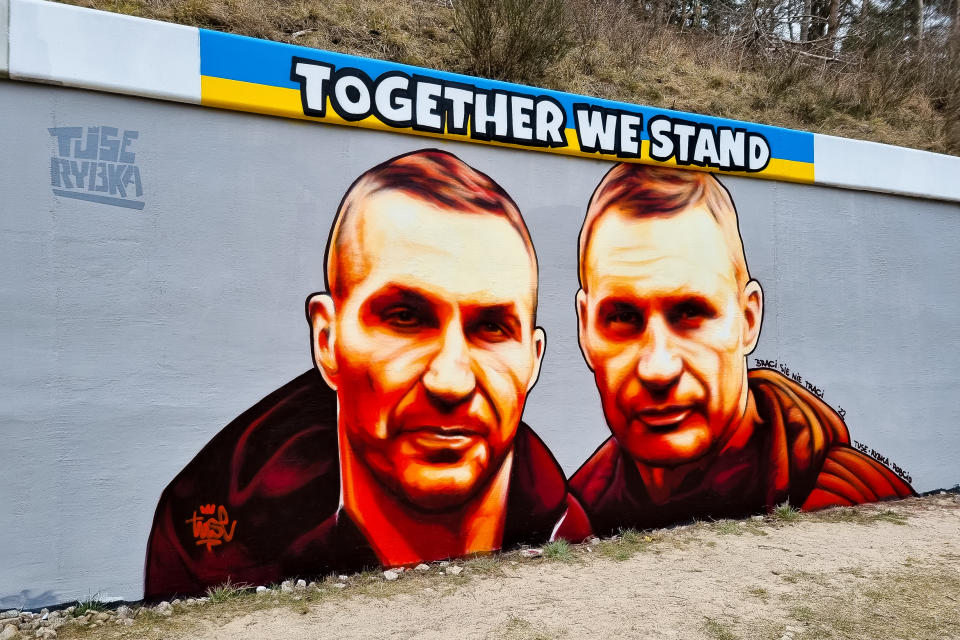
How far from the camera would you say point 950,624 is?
4105mm

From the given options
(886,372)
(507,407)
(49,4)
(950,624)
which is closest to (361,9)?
(49,4)

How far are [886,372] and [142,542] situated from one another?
22.3 feet

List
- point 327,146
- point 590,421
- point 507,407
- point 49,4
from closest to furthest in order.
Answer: point 49,4 < point 327,146 < point 507,407 < point 590,421

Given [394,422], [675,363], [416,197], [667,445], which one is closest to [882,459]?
[667,445]

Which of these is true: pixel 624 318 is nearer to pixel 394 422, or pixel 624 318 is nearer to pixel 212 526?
pixel 394 422

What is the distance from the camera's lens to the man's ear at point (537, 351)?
203 inches

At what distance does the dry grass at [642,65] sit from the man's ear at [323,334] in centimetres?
279

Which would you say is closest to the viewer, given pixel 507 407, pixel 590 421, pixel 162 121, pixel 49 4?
pixel 49 4

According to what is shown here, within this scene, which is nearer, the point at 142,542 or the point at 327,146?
the point at 142,542

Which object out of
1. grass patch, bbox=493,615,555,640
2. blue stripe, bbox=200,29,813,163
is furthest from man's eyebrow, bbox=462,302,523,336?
grass patch, bbox=493,615,555,640

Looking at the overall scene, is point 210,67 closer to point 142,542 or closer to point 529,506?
point 142,542

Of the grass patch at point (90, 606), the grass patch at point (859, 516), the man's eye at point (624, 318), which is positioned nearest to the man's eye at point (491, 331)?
the man's eye at point (624, 318)

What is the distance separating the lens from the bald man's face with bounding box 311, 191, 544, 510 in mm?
4605

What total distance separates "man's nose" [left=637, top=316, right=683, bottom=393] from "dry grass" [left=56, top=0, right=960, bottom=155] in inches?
112
